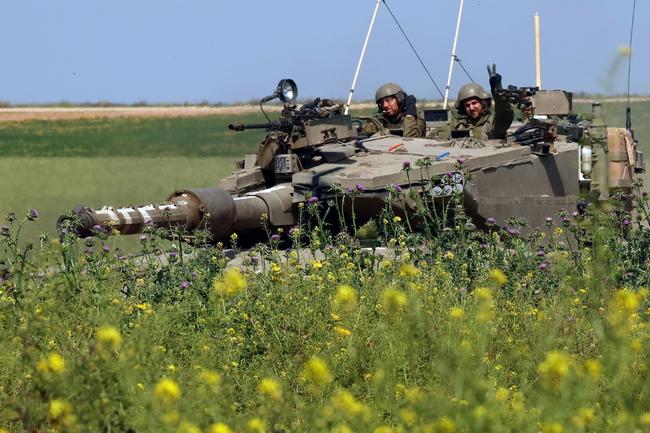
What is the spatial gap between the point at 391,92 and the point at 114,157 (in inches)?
808

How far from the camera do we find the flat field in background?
2123 centimetres

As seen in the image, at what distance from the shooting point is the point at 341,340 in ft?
19.4

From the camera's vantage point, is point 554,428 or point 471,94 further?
point 471,94

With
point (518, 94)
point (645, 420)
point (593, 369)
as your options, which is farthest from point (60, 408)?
point (518, 94)

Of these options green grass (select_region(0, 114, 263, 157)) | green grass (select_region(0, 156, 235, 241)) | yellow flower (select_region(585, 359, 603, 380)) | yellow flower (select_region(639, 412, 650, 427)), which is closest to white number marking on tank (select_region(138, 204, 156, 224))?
green grass (select_region(0, 156, 235, 241))

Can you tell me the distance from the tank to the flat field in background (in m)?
2.90

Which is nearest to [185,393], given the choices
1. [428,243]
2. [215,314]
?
[215,314]

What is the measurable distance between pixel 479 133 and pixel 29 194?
10.7m

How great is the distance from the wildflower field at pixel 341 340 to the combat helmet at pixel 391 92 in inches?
188

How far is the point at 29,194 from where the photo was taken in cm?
2148

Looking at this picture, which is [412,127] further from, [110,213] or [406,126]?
[110,213]

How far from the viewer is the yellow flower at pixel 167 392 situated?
11.5ft

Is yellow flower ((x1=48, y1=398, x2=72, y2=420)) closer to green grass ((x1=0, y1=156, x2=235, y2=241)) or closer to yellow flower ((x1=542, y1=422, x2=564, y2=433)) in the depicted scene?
yellow flower ((x1=542, y1=422, x2=564, y2=433))

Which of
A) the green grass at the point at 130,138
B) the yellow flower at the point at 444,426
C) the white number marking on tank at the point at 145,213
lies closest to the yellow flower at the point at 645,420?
the yellow flower at the point at 444,426
